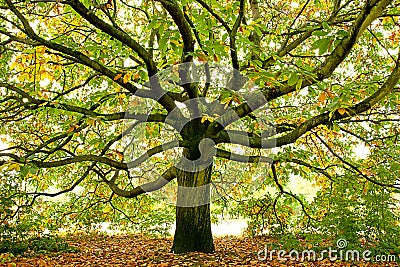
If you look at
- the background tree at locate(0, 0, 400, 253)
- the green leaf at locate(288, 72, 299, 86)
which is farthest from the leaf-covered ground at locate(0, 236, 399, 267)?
the green leaf at locate(288, 72, 299, 86)

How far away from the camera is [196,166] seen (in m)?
6.59

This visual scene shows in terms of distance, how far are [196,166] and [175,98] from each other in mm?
1275

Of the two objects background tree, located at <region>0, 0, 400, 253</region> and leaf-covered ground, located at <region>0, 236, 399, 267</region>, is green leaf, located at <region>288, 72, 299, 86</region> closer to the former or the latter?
background tree, located at <region>0, 0, 400, 253</region>

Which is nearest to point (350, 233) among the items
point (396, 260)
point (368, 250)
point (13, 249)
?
point (368, 250)

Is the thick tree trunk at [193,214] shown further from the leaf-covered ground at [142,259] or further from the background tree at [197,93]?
the leaf-covered ground at [142,259]

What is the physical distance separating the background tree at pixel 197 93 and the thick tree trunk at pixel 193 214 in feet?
0.06

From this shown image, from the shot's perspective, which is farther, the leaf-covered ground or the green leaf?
the leaf-covered ground

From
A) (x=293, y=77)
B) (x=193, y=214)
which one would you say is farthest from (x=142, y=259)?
(x=293, y=77)

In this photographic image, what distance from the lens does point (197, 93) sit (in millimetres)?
6297

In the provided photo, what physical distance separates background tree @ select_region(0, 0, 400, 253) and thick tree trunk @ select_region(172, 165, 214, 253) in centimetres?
2

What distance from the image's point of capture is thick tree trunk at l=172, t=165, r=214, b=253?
6.42 metres

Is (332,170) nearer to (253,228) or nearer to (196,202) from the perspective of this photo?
(253,228)

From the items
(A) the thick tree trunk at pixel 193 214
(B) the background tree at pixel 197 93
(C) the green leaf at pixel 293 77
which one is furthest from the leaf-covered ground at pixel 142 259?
(C) the green leaf at pixel 293 77

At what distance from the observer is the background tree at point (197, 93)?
4.27m
